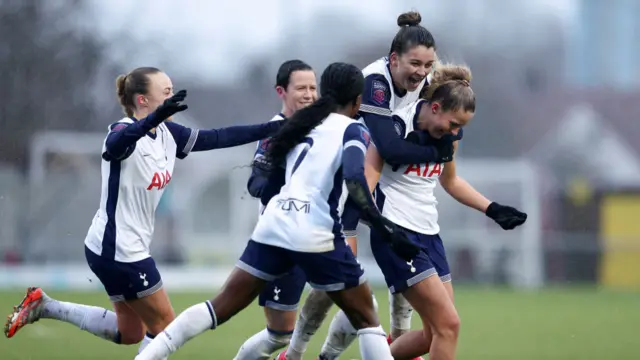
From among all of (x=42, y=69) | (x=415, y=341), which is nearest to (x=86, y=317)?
(x=415, y=341)

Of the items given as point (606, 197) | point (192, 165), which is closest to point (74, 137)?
point (192, 165)

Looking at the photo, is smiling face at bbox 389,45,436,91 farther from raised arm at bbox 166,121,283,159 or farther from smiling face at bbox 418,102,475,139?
raised arm at bbox 166,121,283,159

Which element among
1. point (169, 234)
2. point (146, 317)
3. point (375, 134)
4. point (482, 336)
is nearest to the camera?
point (375, 134)

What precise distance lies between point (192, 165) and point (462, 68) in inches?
802

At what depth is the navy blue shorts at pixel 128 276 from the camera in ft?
21.7

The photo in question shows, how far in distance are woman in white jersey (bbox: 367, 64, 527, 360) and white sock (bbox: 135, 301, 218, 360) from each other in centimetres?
103

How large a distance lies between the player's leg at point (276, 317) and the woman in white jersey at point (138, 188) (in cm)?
59

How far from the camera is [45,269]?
67.4 ft

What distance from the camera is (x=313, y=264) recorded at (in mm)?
5828

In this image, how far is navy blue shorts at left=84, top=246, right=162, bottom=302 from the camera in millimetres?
6625

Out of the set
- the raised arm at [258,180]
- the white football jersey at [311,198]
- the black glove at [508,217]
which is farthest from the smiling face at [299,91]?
the black glove at [508,217]

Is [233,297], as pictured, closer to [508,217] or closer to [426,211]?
[426,211]

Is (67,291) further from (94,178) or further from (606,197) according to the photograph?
(606,197)

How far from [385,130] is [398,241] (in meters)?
0.82
